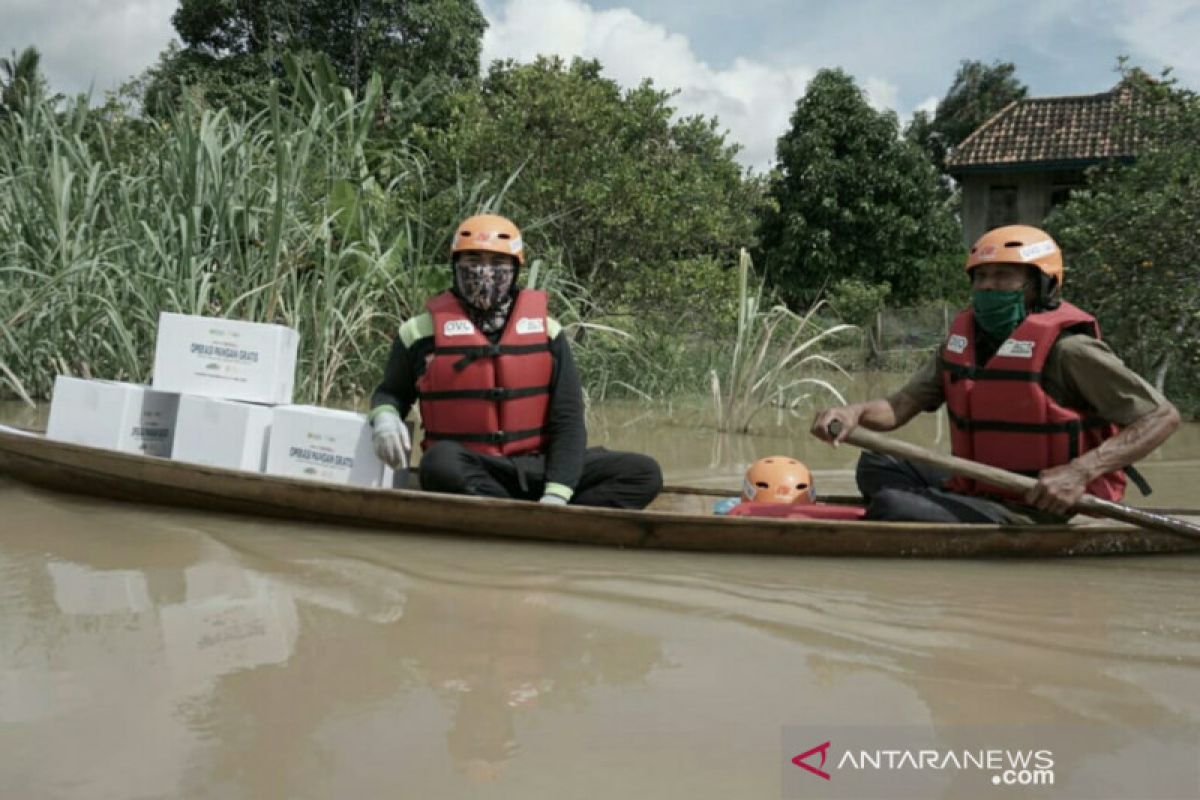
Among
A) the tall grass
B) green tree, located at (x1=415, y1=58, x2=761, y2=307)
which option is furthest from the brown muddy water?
green tree, located at (x1=415, y1=58, x2=761, y2=307)

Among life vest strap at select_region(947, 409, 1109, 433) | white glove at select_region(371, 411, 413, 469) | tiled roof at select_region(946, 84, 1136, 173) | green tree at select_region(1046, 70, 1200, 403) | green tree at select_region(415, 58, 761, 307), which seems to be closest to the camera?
life vest strap at select_region(947, 409, 1109, 433)

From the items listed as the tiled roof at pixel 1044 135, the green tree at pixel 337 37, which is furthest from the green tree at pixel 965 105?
the green tree at pixel 337 37

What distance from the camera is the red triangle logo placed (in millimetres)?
1921

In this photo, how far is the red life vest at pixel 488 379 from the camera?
12.5 ft

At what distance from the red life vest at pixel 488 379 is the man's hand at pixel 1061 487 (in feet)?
5.89

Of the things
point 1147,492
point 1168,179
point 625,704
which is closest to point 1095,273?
point 1168,179

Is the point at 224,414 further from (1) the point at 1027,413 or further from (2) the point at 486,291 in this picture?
(1) the point at 1027,413

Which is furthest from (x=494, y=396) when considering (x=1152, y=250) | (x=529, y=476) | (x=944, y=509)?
(x=1152, y=250)

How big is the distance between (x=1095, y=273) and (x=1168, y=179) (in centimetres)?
102

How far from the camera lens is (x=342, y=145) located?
6848 millimetres

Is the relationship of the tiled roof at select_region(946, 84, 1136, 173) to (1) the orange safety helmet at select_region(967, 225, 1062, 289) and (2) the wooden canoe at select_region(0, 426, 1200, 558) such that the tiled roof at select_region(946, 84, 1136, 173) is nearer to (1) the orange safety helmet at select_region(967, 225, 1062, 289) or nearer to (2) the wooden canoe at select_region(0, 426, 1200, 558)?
(1) the orange safety helmet at select_region(967, 225, 1062, 289)

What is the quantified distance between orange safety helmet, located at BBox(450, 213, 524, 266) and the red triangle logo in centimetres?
231

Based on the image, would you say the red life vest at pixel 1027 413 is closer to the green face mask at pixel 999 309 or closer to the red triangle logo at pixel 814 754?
the green face mask at pixel 999 309

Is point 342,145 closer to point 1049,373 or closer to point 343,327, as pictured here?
point 343,327
